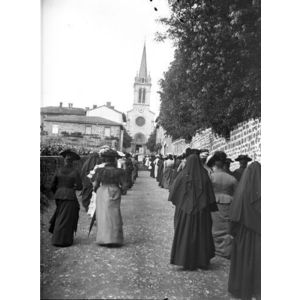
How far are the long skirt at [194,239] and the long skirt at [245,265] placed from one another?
363 millimetres

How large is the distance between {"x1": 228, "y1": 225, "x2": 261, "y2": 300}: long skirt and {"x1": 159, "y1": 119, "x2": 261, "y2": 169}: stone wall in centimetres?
75

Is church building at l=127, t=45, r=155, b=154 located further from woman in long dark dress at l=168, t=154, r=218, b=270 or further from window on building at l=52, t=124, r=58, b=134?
window on building at l=52, t=124, r=58, b=134

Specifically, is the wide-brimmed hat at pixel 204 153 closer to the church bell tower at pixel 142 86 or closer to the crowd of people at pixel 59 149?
the church bell tower at pixel 142 86

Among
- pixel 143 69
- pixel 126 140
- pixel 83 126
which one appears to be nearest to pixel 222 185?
pixel 126 140

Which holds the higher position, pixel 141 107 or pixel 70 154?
pixel 141 107

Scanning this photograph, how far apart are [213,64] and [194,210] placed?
1519 millimetres

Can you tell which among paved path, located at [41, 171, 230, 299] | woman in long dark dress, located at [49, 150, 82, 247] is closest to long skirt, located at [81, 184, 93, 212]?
woman in long dark dress, located at [49, 150, 82, 247]

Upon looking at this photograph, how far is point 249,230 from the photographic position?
10.8 feet

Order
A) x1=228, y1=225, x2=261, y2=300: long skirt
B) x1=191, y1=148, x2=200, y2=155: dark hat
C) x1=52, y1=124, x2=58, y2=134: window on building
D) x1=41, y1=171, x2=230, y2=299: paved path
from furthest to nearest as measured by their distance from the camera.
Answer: x1=191, y1=148, x2=200, y2=155: dark hat
x1=52, y1=124, x2=58, y2=134: window on building
x1=228, y1=225, x2=261, y2=300: long skirt
x1=41, y1=171, x2=230, y2=299: paved path

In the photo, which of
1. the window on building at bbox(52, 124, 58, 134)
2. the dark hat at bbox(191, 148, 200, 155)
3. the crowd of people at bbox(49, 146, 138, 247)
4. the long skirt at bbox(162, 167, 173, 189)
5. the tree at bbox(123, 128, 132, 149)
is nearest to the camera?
the crowd of people at bbox(49, 146, 138, 247)

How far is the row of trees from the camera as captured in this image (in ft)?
11.5

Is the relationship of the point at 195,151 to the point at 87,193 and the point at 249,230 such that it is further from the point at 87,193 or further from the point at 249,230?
the point at 87,193
